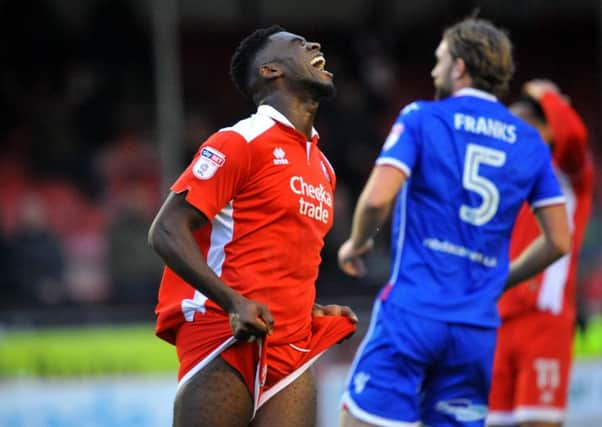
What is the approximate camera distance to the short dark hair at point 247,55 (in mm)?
4246

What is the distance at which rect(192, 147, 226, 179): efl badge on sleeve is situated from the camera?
388cm

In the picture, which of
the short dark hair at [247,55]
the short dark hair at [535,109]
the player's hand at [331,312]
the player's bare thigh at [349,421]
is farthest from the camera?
the short dark hair at [535,109]

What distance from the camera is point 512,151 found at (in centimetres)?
483

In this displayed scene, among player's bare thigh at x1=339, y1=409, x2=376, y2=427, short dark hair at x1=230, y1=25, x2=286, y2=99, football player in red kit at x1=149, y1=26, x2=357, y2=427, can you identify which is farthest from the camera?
player's bare thigh at x1=339, y1=409, x2=376, y2=427

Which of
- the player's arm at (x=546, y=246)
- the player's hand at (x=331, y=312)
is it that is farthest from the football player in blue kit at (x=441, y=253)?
the player's hand at (x=331, y=312)

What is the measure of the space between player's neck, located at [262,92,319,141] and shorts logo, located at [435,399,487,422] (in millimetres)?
1284

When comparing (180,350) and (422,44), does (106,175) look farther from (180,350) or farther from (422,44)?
(180,350)

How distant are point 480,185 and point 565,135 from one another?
1.53 meters

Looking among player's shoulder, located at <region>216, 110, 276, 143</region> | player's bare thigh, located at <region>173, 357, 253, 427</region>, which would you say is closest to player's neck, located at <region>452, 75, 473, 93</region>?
player's shoulder, located at <region>216, 110, 276, 143</region>

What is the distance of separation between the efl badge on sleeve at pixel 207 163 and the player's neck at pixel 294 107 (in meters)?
0.37

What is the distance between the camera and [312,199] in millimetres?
4164

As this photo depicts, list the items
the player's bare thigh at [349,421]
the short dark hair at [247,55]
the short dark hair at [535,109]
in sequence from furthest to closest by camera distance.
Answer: the short dark hair at [535,109] < the player's bare thigh at [349,421] < the short dark hair at [247,55]

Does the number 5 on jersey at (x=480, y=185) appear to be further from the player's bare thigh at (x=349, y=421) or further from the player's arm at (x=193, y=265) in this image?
the player's arm at (x=193, y=265)

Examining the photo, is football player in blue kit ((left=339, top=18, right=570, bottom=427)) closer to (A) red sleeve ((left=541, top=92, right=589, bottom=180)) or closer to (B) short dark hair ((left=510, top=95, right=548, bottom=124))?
(A) red sleeve ((left=541, top=92, right=589, bottom=180))
